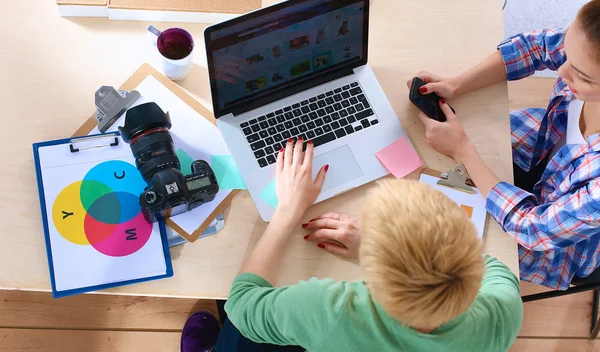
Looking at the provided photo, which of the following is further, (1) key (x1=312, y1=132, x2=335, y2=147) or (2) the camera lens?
(1) key (x1=312, y1=132, x2=335, y2=147)

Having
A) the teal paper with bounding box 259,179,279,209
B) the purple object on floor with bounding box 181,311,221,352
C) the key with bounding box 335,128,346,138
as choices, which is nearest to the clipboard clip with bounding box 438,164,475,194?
the key with bounding box 335,128,346,138

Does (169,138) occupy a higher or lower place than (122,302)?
higher

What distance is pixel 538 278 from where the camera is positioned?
1.35 m

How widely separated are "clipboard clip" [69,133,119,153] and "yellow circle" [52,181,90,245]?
0.26 feet

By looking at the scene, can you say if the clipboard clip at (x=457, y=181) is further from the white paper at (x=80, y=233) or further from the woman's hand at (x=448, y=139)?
the white paper at (x=80, y=233)

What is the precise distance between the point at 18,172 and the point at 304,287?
0.62 meters

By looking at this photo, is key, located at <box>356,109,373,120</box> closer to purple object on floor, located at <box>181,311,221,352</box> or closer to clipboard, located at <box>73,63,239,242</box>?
clipboard, located at <box>73,63,239,242</box>

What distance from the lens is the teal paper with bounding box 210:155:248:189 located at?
115 centimetres

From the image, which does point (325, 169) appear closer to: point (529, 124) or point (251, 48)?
point (251, 48)

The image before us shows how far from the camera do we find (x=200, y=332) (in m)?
1.67

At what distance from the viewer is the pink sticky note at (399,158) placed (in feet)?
3.90

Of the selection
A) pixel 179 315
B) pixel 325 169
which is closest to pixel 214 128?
pixel 325 169

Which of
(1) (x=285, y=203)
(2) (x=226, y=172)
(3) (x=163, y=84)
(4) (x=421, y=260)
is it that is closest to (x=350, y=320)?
(4) (x=421, y=260)

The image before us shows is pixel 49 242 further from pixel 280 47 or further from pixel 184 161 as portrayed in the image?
pixel 280 47
